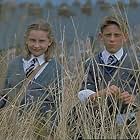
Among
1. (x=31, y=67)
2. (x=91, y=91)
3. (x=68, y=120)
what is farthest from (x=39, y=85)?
(x=68, y=120)

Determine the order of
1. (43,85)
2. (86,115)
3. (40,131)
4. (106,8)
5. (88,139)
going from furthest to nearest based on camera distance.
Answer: (106,8) → (43,85) → (40,131) → (86,115) → (88,139)

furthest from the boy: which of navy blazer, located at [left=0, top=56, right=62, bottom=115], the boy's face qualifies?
navy blazer, located at [left=0, top=56, right=62, bottom=115]

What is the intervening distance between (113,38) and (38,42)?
43cm

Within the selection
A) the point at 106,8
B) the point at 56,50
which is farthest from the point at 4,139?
the point at 106,8

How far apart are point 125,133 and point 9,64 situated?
1.06 m

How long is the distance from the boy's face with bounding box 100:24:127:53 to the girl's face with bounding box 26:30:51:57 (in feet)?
1.12

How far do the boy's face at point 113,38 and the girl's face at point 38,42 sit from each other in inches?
13.4

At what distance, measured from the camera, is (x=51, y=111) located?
276 centimetres

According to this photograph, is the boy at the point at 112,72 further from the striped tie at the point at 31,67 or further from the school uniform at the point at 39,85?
the striped tie at the point at 31,67

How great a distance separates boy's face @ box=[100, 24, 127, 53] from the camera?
2.97 m

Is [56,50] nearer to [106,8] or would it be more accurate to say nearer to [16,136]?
[16,136]

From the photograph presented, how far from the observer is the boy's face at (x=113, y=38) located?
2.97 m

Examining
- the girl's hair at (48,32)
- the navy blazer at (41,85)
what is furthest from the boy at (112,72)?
Result: the girl's hair at (48,32)

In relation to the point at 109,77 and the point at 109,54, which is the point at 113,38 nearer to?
the point at 109,54
